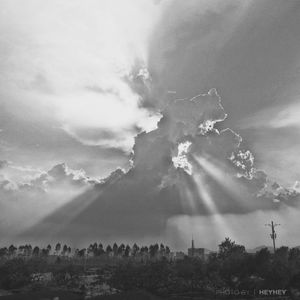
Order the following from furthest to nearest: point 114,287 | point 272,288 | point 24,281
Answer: point 24,281, point 114,287, point 272,288

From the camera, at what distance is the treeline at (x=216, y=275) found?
80.0 meters

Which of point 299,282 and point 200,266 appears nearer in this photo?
point 299,282

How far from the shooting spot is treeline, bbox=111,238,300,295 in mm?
80000

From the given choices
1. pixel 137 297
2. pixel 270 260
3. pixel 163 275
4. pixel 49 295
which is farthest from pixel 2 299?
pixel 270 260

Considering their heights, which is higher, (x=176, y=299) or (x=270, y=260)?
(x=270, y=260)

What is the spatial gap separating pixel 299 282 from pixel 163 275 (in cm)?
3227

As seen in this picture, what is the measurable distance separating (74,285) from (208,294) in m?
51.0

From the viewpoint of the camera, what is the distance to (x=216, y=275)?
90062 millimetres

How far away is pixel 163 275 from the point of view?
311 ft

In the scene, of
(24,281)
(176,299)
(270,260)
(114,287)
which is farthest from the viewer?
(24,281)

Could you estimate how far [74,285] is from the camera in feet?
389

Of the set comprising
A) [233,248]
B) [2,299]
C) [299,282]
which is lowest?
[2,299]

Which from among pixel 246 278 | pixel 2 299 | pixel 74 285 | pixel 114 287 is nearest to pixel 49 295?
pixel 2 299

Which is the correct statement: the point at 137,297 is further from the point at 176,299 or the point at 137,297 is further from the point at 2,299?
the point at 2,299
